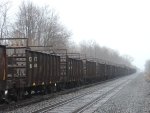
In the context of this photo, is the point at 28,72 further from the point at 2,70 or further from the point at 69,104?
the point at 2,70

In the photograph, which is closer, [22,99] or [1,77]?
[1,77]

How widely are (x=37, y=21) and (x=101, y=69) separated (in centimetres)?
1668

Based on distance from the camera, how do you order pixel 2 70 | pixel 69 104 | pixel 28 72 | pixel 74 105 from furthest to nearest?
pixel 28 72
pixel 69 104
pixel 74 105
pixel 2 70

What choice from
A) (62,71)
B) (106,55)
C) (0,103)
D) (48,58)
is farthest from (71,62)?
(106,55)

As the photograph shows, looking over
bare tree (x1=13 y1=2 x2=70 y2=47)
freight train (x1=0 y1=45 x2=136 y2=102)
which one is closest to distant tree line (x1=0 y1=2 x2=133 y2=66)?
bare tree (x1=13 y1=2 x2=70 y2=47)

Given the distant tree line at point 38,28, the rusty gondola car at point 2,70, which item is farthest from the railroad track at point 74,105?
the distant tree line at point 38,28

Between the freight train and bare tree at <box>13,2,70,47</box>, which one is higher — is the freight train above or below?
below

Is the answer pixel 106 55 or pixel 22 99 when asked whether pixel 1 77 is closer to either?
pixel 22 99


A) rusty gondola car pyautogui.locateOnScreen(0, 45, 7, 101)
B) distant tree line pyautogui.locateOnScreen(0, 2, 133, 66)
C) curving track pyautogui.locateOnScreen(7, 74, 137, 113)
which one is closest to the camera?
rusty gondola car pyautogui.locateOnScreen(0, 45, 7, 101)

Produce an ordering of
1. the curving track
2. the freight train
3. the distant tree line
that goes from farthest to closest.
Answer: the distant tree line, the freight train, the curving track

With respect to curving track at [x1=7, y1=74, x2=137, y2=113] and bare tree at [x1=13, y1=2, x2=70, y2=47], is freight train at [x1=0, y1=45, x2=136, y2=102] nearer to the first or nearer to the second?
curving track at [x1=7, y1=74, x2=137, y2=113]

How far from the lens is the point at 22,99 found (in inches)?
866

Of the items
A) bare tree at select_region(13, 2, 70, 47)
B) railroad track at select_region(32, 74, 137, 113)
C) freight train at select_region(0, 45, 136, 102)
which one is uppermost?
bare tree at select_region(13, 2, 70, 47)

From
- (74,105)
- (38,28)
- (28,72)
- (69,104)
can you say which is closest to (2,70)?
(28,72)
